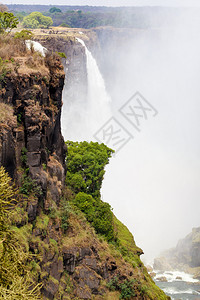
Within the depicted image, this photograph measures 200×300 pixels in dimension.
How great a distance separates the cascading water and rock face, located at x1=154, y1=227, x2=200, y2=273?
26.2m

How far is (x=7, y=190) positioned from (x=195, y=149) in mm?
99525

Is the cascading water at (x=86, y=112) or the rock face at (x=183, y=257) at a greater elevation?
the cascading water at (x=86, y=112)

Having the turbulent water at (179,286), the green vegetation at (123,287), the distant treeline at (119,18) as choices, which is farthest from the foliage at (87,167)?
the distant treeline at (119,18)

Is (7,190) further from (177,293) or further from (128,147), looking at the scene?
(128,147)

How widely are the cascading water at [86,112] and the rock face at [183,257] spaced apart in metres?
26.2

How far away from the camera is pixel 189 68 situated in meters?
121

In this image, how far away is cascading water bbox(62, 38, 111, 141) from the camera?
65.8 m

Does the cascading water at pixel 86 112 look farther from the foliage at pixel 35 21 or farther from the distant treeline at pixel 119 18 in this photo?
the distant treeline at pixel 119 18

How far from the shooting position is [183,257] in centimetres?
5069

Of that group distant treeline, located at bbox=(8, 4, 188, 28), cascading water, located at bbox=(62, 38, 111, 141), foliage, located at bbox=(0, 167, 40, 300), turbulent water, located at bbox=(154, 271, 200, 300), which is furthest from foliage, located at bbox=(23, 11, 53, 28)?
foliage, located at bbox=(0, 167, 40, 300)

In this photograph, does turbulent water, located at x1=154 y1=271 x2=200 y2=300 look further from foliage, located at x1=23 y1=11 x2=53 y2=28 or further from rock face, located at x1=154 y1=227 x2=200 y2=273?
foliage, located at x1=23 y1=11 x2=53 y2=28

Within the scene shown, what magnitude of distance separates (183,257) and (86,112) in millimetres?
31998

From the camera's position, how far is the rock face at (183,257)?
152ft

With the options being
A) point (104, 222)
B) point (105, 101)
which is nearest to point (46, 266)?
point (104, 222)
